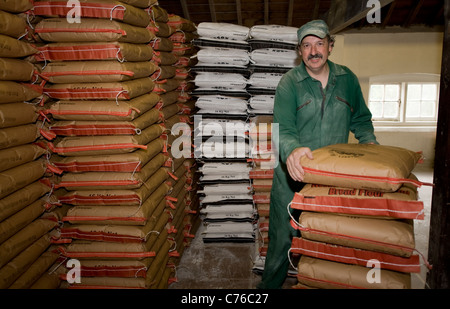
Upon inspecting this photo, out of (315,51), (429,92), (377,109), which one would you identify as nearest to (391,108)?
(377,109)

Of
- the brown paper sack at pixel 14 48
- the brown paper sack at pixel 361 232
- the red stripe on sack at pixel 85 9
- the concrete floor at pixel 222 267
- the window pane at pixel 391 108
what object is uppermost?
the red stripe on sack at pixel 85 9

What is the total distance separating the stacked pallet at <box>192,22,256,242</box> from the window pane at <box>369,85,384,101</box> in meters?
6.39

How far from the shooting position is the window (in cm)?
900

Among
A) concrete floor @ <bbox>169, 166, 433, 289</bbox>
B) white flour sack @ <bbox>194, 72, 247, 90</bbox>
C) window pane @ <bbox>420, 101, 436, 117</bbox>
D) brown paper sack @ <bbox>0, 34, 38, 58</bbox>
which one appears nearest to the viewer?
brown paper sack @ <bbox>0, 34, 38, 58</bbox>

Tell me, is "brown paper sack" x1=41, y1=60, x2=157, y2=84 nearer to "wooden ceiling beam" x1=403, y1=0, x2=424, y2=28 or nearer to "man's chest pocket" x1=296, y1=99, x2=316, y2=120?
Answer: "man's chest pocket" x1=296, y1=99, x2=316, y2=120

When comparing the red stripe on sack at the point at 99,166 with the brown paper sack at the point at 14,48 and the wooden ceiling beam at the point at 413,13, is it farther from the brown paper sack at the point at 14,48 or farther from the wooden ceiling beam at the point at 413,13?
the wooden ceiling beam at the point at 413,13

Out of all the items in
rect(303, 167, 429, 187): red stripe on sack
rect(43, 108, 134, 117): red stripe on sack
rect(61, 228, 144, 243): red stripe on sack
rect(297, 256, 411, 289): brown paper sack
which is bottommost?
rect(61, 228, 144, 243): red stripe on sack

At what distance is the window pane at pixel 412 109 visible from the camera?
913 cm

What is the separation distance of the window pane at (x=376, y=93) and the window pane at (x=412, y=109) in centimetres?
79

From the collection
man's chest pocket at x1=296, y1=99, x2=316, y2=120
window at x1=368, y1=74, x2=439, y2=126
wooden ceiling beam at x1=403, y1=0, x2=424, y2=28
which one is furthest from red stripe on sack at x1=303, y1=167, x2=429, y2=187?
window at x1=368, y1=74, x2=439, y2=126

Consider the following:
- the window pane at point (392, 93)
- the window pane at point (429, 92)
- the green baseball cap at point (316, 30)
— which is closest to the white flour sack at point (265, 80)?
the green baseball cap at point (316, 30)

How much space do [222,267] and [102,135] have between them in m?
2.14
